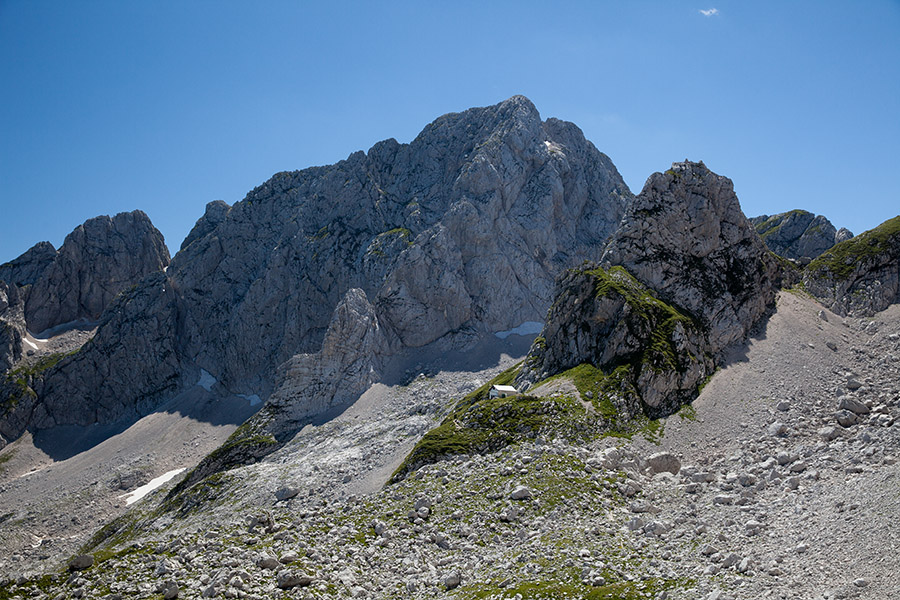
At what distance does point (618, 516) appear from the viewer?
33.8 metres

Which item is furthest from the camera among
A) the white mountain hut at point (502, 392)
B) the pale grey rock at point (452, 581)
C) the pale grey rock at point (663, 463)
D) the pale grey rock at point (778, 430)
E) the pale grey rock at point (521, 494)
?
the white mountain hut at point (502, 392)

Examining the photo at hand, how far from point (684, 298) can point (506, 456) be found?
3067cm

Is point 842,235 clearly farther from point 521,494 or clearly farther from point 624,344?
point 521,494

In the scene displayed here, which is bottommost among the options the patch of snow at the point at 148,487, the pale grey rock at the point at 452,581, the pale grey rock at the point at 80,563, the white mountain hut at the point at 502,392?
Answer: the patch of snow at the point at 148,487

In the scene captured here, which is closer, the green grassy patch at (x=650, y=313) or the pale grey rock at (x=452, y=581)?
the pale grey rock at (x=452, y=581)

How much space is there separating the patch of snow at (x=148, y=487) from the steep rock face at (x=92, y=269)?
3087 inches

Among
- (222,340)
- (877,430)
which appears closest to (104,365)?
(222,340)

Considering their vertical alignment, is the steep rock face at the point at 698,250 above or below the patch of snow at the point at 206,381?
above

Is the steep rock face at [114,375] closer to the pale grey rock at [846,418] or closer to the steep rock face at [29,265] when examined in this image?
the steep rock face at [29,265]

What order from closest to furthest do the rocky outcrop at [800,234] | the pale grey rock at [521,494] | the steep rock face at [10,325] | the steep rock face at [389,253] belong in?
the pale grey rock at [521,494]
the steep rock face at [389,253]
the rocky outcrop at [800,234]
the steep rock face at [10,325]

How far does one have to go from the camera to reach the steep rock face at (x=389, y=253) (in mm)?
108188

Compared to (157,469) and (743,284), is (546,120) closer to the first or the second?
(743,284)

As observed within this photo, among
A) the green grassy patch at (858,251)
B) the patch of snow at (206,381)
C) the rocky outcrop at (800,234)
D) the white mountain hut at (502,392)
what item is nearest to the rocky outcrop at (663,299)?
the white mountain hut at (502,392)

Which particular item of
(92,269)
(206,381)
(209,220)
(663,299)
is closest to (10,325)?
(92,269)
